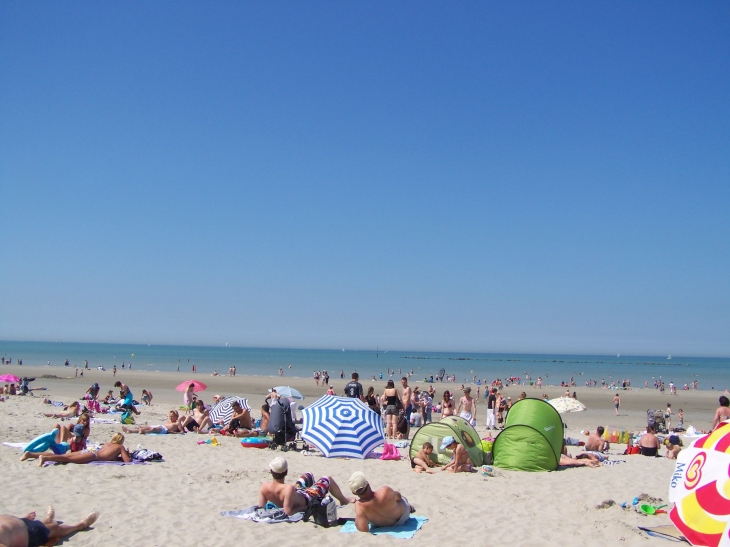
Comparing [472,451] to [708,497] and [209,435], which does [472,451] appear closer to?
[708,497]

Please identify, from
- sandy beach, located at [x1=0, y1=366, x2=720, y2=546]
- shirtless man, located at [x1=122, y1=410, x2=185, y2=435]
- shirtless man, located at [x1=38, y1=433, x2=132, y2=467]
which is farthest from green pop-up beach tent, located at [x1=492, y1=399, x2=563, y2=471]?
shirtless man, located at [x1=122, y1=410, x2=185, y2=435]

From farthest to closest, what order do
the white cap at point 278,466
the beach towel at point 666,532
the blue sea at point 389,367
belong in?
the blue sea at point 389,367 < the white cap at point 278,466 < the beach towel at point 666,532

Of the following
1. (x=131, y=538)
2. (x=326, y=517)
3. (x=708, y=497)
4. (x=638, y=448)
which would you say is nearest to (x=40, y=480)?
(x=131, y=538)

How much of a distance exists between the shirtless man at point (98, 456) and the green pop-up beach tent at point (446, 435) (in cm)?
484

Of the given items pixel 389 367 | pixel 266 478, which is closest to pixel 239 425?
pixel 266 478

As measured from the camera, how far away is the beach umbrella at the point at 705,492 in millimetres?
4992

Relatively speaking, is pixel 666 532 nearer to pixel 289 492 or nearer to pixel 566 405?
pixel 289 492

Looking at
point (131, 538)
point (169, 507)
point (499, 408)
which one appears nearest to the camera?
point (131, 538)

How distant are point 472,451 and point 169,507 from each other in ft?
17.3

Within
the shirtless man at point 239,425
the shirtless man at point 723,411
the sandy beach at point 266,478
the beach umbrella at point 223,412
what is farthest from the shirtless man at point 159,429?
the shirtless man at point 723,411

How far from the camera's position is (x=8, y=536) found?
4828 mm

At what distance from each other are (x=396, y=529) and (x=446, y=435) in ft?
13.1

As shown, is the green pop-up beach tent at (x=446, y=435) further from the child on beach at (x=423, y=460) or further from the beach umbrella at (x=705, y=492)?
the beach umbrella at (x=705, y=492)

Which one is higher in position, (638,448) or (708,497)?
(708,497)
